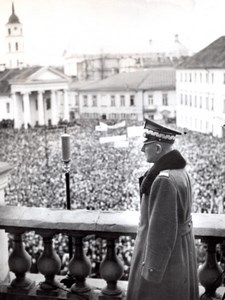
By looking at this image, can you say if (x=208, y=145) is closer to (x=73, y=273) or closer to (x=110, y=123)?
(x=110, y=123)

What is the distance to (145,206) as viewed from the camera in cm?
141

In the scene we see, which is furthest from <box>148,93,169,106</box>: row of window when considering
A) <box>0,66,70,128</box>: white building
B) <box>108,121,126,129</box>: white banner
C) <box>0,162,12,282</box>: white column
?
<box>0,162,12,282</box>: white column

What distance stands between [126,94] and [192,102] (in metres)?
0.55

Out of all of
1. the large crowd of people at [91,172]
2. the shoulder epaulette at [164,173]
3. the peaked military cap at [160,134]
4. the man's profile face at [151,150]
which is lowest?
the large crowd of people at [91,172]

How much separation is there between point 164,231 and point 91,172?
3558 millimetres

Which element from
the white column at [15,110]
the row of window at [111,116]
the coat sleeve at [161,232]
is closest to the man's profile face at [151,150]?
the coat sleeve at [161,232]

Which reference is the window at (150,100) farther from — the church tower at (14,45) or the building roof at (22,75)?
the church tower at (14,45)

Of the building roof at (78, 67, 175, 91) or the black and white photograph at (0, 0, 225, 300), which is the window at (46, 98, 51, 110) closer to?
the black and white photograph at (0, 0, 225, 300)

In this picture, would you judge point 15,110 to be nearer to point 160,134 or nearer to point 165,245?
→ point 160,134

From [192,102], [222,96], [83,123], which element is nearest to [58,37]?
[83,123]

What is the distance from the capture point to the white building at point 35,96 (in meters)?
3.82

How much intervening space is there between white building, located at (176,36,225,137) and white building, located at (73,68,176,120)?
0.09 m

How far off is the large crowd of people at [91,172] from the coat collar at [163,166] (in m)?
1.87

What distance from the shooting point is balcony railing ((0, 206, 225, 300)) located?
154cm
